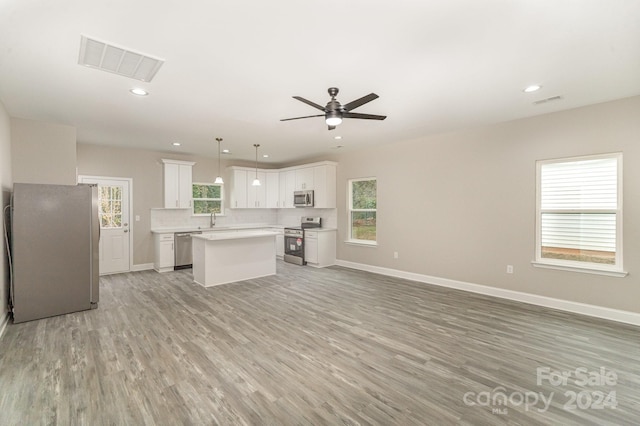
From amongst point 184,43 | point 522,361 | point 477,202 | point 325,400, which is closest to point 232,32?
point 184,43

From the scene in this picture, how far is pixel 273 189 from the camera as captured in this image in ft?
27.4

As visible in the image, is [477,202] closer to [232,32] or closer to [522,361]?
[522,361]

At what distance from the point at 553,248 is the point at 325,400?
4.00 meters

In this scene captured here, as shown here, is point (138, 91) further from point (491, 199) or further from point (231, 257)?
point (491, 199)

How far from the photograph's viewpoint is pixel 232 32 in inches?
84.7

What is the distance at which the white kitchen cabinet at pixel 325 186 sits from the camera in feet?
23.0

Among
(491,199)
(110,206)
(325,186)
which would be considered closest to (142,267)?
(110,206)

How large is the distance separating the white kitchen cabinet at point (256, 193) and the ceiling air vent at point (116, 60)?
17.1 ft

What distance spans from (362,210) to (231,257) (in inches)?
121

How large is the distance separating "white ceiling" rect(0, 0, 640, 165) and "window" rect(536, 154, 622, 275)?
854 millimetres

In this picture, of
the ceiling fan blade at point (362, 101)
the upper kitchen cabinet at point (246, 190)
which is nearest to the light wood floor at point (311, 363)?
the ceiling fan blade at point (362, 101)

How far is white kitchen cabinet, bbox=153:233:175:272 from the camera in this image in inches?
246

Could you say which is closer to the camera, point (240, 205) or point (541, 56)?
point (541, 56)

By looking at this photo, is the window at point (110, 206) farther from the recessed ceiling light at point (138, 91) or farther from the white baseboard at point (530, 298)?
the white baseboard at point (530, 298)
